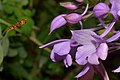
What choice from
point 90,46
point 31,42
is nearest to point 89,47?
point 90,46

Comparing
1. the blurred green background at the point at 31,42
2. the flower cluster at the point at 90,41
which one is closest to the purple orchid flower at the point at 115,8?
the flower cluster at the point at 90,41

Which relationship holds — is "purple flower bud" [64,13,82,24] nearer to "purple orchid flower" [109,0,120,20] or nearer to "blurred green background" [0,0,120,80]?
"purple orchid flower" [109,0,120,20]

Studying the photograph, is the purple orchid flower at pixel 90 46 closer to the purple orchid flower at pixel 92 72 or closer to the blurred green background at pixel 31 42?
the purple orchid flower at pixel 92 72

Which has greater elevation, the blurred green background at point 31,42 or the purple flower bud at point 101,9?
the purple flower bud at point 101,9

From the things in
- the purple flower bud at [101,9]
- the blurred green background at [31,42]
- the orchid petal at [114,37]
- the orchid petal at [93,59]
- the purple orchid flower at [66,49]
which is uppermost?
the purple flower bud at [101,9]

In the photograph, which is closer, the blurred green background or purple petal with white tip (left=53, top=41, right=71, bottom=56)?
purple petal with white tip (left=53, top=41, right=71, bottom=56)

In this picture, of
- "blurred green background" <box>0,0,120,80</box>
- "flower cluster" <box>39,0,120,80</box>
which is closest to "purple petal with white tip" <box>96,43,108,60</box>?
"flower cluster" <box>39,0,120,80</box>
